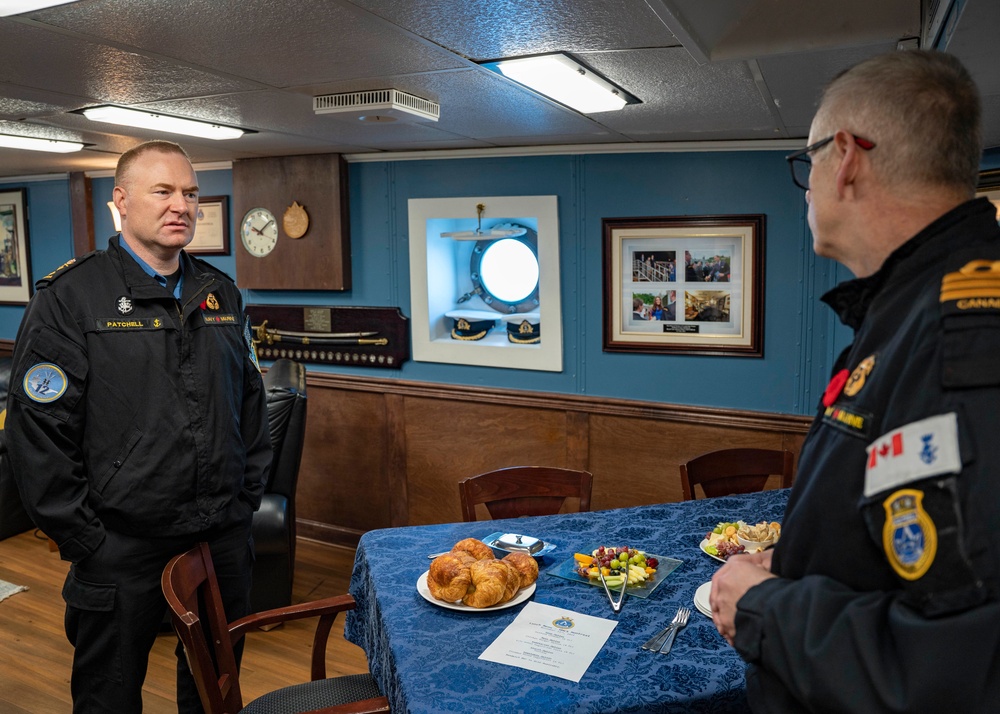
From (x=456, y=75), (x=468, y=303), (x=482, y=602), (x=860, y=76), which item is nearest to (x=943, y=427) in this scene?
(x=860, y=76)

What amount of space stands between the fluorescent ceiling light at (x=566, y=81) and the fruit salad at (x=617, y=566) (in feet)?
4.59

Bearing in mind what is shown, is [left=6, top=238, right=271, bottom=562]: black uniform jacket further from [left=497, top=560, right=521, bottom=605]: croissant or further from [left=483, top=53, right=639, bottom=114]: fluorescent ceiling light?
[left=483, top=53, right=639, bottom=114]: fluorescent ceiling light

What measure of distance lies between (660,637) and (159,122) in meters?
2.99

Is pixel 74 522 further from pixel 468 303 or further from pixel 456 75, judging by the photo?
pixel 468 303

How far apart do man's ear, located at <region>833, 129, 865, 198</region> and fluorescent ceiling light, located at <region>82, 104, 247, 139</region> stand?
118 inches

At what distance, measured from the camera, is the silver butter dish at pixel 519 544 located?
2.35 m

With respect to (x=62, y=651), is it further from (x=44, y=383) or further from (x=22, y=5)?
(x=22, y=5)

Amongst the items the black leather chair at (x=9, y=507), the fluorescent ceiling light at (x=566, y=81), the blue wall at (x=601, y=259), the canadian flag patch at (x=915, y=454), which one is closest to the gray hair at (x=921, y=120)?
the canadian flag patch at (x=915, y=454)

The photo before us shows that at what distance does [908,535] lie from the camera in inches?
37.0

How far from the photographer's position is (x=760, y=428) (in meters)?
4.03

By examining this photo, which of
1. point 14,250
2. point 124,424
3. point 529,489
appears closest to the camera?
point 124,424

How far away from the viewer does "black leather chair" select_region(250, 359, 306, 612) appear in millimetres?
3863

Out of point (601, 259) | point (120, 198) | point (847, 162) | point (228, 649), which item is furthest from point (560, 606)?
point (601, 259)

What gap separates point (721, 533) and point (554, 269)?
2.28 m
